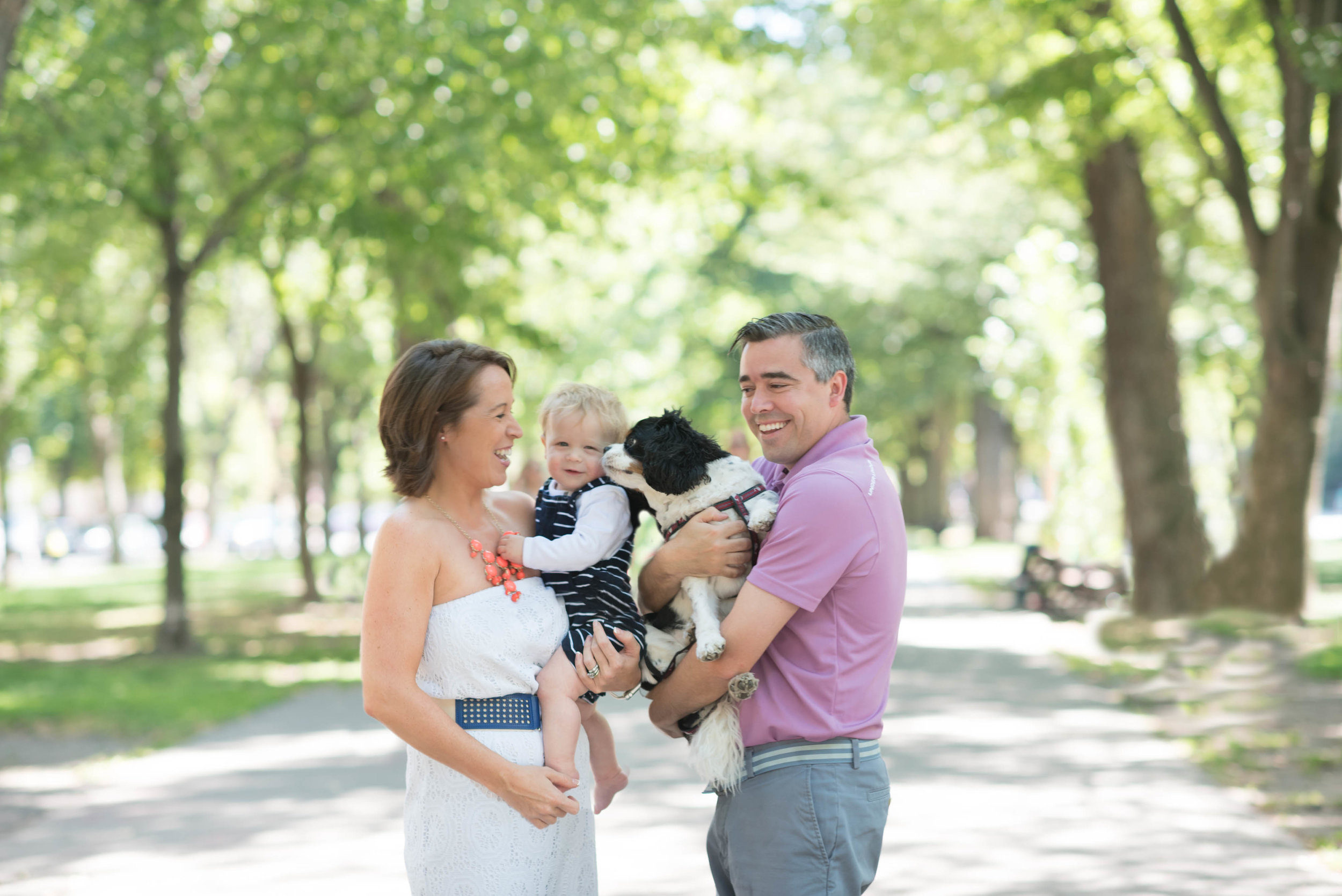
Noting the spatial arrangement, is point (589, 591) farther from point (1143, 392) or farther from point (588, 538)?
point (1143, 392)

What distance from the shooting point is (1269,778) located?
7.84 meters

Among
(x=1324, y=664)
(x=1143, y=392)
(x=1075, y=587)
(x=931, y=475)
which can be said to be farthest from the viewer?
(x=931, y=475)

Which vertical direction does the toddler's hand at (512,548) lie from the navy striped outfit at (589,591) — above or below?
above

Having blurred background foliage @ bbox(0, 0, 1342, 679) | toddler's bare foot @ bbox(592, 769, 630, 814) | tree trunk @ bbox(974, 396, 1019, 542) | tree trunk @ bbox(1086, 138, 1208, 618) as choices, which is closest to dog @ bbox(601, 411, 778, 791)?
toddler's bare foot @ bbox(592, 769, 630, 814)

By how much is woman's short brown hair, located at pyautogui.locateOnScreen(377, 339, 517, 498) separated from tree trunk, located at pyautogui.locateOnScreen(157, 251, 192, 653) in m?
14.0

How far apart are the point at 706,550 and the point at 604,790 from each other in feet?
3.00

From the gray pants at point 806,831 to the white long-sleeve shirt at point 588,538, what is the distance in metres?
0.71

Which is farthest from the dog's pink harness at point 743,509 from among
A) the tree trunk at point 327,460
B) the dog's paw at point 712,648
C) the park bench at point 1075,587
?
the tree trunk at point 327,460

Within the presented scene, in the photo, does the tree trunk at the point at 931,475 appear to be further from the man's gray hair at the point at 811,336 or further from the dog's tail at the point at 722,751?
the dog's tail at the point at 722,751

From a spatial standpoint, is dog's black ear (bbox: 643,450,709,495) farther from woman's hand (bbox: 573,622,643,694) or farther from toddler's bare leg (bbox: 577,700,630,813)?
toddler's bare leg (bbox: 577,700,630,813)

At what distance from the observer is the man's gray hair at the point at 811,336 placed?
122 inches

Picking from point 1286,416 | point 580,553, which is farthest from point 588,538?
point 1286,416

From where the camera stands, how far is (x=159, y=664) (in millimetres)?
15188

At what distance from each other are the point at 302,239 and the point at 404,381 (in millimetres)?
14208
